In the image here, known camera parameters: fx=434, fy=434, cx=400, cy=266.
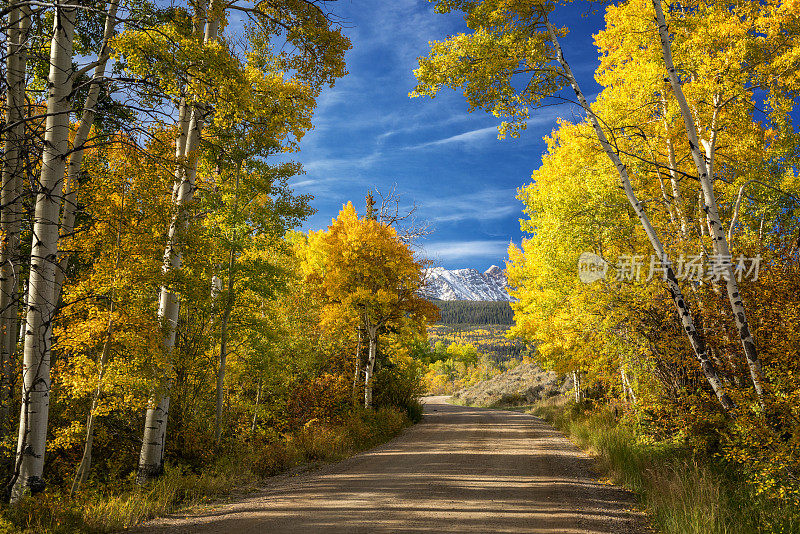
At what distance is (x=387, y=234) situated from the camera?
1917 cm

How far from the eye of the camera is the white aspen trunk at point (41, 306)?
19.3ft

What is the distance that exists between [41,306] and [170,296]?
277cm

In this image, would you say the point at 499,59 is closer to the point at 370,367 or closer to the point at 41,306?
the point at 41,306

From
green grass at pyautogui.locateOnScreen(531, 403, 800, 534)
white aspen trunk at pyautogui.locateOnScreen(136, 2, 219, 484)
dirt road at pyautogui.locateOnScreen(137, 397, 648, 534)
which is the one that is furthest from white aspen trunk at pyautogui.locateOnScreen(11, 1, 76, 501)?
green grass at pyautogui.locateOnScreen(531, 403, 800, 534)

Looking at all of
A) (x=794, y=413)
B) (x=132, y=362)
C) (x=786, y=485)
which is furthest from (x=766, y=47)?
(x=132, y=362)

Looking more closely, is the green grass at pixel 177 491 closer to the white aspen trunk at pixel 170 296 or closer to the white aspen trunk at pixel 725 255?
the white aspen trunk at pixel 170 296

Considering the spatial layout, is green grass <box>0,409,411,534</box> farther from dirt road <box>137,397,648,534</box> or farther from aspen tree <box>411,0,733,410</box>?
aspen tree <box>411,0,733,410</box>

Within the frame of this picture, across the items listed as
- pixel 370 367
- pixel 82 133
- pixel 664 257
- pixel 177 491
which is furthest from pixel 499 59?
pixel 370 367

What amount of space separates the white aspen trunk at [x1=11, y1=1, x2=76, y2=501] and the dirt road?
5.92ft

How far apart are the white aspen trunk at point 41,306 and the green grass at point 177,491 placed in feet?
1.62

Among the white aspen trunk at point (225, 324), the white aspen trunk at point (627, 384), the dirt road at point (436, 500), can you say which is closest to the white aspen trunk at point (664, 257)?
the dirt road at point (436, 500)

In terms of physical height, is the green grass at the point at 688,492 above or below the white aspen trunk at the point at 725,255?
below

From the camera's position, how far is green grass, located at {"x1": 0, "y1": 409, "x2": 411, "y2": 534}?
18.0ft

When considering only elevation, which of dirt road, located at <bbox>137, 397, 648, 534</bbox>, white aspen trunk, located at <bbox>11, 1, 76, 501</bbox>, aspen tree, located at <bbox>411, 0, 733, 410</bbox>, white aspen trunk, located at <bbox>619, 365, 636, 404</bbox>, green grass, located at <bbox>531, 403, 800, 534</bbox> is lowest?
dirt road, located at <bbox>137, 397, 648, 534</bbox>
